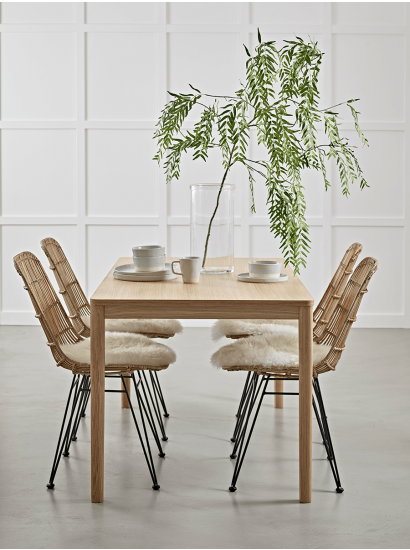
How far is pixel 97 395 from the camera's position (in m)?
2.40

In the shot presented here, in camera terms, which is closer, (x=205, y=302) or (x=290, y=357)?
(x=205, y=302)

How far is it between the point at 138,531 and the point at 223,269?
4.04 feet

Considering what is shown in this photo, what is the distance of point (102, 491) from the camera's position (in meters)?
2.43

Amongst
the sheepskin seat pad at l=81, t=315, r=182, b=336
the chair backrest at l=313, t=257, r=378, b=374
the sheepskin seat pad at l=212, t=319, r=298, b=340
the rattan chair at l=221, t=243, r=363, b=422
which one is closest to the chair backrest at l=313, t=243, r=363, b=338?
the rattan chair at l=221, t=243, r=363, b=422

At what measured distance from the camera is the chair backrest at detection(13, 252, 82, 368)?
2598mm

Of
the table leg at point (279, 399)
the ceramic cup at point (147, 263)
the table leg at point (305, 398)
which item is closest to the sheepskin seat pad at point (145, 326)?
the ceramic cup at point (147, 263)

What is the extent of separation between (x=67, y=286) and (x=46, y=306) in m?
0.54

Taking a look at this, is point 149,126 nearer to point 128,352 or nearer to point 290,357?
point 128,352

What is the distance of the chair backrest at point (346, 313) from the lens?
2549 mm

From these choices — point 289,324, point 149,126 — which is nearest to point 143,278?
point 289,324

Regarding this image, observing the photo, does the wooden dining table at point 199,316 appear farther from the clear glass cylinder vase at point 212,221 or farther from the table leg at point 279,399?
the table leg at point 279,399

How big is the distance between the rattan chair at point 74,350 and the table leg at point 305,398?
541 mm

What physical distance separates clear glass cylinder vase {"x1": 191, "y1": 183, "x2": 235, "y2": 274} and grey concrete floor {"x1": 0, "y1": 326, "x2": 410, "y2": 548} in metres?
0.85

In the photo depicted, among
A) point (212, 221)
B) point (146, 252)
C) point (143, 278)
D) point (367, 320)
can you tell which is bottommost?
point (367, 320)
